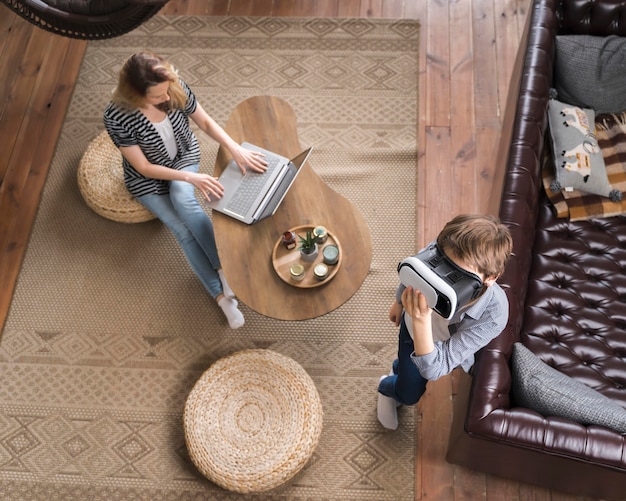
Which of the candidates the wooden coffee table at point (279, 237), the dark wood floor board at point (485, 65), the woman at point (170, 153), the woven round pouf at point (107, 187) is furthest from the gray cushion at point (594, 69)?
the woven round pouf at point (107, 187)

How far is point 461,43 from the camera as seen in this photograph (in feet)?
11.5

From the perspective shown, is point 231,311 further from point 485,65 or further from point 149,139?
point 485,65

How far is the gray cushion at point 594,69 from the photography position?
103 inches

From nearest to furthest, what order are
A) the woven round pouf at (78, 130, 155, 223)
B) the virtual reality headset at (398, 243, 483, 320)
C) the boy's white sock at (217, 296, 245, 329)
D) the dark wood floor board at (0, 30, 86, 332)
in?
the virtual reality headset at (398, 243, 483, 320) < the boy's white sock at (217, 296, 245, 329) < the woven round pouf at (78, 130, 155, 223) < the dark wood floor board at (0, 30, 86, 332)

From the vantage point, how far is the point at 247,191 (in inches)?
98.0

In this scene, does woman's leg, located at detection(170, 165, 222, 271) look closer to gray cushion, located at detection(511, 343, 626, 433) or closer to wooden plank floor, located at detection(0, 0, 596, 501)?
wooden plank floor, located at detection(0, 0, 596, 501)

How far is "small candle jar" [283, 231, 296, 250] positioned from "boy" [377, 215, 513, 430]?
489 millimetres

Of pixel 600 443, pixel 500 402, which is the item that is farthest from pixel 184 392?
pixel 600 443

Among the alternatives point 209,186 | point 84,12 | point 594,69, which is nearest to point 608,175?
point 594,69

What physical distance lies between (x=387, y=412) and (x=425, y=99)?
1.70 metres

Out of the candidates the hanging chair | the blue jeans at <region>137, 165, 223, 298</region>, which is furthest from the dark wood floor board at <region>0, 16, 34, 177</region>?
the hanging chair

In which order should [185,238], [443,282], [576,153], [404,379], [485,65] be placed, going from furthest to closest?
1. [485,65]
2. [185,238]
3. [576,153]
4. [404,379]
5. [443,282]

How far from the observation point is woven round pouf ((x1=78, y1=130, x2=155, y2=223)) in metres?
2.94

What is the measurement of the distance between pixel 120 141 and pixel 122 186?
0.51 metres
